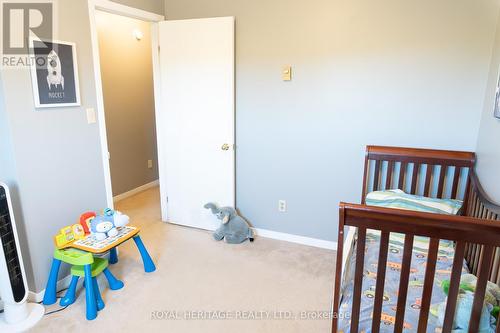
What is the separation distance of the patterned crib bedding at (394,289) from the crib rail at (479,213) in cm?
12

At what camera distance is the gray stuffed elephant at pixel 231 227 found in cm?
315

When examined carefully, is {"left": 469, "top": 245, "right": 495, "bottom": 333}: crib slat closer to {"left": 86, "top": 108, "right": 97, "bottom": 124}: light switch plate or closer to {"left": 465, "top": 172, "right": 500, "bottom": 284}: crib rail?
{"left": 465, "top": 172, "right": 500, "bottom": 284}: crib rail

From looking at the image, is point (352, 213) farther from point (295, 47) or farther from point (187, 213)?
point (187, 213)

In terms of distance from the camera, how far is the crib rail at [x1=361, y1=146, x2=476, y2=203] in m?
2.39

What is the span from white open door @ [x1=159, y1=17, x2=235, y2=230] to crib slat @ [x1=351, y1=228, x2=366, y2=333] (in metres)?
1.96

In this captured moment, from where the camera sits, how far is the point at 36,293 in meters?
2.30

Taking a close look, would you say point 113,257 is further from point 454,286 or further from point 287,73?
point 454,286

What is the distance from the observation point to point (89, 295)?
2123 millimetres

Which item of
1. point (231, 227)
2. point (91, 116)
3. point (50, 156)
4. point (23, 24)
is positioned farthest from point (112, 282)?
point (23, 24)

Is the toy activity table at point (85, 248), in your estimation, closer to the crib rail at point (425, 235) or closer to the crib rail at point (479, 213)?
the crib rail at point (425, 235)

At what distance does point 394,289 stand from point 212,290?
1.30 m

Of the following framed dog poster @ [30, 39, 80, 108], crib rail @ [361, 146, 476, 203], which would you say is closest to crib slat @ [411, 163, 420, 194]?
crib rail @ [361, 146, 476, 203]

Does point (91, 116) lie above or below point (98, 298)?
above

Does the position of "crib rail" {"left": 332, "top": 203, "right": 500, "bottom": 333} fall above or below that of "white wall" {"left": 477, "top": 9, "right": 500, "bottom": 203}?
below
